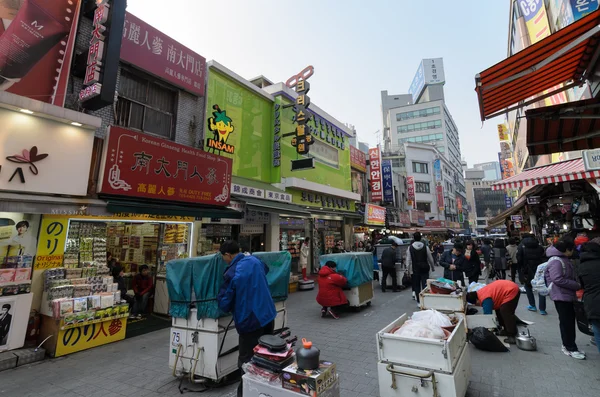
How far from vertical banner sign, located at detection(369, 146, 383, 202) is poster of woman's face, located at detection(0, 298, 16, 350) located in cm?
2199

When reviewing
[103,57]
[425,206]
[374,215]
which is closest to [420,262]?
[103,57]

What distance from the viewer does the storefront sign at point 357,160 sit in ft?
73.5

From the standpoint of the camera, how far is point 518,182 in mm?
7383

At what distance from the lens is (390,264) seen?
37.8ft

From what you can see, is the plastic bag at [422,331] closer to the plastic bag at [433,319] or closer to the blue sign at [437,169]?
the plastic bag at [433,319]

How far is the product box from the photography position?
8.64 feet

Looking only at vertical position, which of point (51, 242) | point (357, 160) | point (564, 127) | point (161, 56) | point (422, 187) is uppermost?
point (422, 187)

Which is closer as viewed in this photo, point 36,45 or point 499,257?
point 36,45

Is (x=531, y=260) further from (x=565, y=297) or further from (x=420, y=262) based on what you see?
(x=565, y=297)

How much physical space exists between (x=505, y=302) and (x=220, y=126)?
10223 millimetres

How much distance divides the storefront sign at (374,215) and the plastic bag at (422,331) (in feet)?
58.9

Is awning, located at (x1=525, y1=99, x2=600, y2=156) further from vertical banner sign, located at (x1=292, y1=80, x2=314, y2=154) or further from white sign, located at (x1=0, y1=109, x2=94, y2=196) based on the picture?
white sign, located at (x1=0, y1=109, x2=94, y2=196)

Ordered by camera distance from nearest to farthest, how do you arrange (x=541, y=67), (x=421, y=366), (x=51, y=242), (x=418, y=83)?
1. (x=421, y=366)
2. (x=541, y=67)
3. (x=51, y=242)
4. (x=418, y=83)

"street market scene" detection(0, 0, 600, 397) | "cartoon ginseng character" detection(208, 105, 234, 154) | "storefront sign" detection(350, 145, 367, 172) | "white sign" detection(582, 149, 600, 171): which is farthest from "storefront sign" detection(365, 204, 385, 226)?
"white sign" detection(582, 149, 600, 171)
